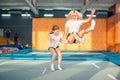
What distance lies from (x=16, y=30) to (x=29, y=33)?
1.44 metres

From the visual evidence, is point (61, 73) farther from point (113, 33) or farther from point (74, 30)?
point (113, 33)

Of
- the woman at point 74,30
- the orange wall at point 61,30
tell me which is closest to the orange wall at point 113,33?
the orange wall at point 61,30

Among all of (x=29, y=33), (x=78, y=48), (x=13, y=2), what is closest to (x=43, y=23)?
(x=78, y=48)

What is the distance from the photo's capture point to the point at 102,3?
2303cm

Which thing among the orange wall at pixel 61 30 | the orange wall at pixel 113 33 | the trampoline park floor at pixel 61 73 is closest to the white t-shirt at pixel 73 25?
the trampoline park floor at pixel 61 73

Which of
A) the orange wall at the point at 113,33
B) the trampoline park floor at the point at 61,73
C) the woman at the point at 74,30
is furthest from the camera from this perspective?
the orange wall at the point at 113,33

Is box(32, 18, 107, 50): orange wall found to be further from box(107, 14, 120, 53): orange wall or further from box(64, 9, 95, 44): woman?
box(64, 9, 95, 44): woman

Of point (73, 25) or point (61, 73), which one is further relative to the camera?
point (61, 73)

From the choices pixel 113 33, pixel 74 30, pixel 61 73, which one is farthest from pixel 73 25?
pixel 113 33

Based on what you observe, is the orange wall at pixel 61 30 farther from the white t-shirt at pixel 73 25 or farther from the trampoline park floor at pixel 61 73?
the white t-shirt at pixel 73 25

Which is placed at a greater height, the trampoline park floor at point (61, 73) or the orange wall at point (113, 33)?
the orange wall at point (113, 33)

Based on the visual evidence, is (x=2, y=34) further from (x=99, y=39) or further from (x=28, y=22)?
(x=99, y=39)

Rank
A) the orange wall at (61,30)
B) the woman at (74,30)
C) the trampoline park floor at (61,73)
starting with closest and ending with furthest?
the woman at (74,30) < the trampoline park floor at (61,73) < the orange wall at (61,30)

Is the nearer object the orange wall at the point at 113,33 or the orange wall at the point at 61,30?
the orange wall at the point at 113,33
